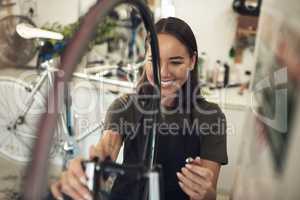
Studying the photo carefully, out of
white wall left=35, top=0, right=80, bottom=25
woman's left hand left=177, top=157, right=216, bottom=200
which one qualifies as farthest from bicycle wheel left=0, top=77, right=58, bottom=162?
woman's left hand left=177, top=157, right=216, bottom=200

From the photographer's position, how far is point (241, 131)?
89 cm

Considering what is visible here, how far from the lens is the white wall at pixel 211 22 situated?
81 centimetres

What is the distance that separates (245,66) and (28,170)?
32.9 inches

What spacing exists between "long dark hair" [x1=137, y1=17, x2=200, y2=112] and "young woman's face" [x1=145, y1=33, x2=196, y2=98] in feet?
0.04

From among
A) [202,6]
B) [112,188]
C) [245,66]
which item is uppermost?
[202,6]

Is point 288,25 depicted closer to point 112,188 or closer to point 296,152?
point 296,152

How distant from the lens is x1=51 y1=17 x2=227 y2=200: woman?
0.68 m

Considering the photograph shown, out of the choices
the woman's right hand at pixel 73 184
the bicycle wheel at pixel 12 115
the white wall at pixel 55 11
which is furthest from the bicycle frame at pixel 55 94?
the bicycle wheel at pixel 12 115

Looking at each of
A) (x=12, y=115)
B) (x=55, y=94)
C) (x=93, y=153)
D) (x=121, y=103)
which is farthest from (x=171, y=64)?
(x=12, y=115)

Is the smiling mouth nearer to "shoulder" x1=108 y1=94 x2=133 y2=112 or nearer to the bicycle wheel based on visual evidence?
"shoulder" x1=108 y1=94 x2=133 y2=112

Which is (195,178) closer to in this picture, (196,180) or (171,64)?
(196,180)

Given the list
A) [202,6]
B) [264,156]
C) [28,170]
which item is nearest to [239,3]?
[202,6]

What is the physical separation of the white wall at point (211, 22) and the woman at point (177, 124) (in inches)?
2.5

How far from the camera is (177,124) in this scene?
0.82 metres
